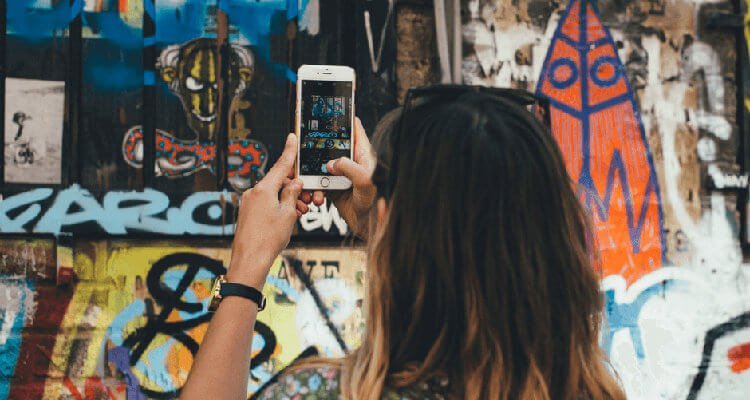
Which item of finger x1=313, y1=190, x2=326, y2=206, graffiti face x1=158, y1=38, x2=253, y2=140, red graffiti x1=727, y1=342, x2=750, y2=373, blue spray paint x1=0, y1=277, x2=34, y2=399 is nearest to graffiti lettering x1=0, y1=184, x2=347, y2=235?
blue spray paint x1=0, y1=277, x2=34, y2=399

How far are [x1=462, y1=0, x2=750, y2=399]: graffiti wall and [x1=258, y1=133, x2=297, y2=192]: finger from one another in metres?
2.09

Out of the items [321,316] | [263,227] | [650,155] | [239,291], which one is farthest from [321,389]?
[650,155]

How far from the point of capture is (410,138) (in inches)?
33.6

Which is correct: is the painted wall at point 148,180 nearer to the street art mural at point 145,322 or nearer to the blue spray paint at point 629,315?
the street art mural at point 145,322

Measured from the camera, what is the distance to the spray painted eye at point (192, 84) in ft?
9.48

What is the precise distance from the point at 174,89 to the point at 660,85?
289 centimetres

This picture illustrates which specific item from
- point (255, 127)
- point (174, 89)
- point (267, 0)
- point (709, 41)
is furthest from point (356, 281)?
point (709, 41)

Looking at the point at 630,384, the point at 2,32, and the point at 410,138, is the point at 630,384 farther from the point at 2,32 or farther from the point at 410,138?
the point at 2,32

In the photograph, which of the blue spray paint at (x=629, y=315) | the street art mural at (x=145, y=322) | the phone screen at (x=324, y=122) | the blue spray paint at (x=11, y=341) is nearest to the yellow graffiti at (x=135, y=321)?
the street art mural at (x=145, y=322)

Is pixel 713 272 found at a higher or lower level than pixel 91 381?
higher

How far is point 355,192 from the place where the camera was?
4.35 feet

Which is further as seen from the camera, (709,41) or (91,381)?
(709,41)

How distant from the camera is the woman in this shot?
824 mm

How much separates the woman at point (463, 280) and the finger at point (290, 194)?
0.26 metres
